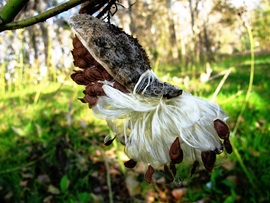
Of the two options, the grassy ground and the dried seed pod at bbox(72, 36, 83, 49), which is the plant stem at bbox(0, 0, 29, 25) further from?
the grassy ground

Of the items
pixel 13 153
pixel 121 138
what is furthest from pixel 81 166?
pixel 121 138

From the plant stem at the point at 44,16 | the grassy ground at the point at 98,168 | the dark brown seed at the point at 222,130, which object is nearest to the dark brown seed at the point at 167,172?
the dark brown seed at the point at 222,130

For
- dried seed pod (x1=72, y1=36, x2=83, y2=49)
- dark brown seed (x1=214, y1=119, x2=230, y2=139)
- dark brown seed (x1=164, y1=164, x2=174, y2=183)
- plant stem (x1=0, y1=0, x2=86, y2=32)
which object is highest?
plant stem (x1=0, y1=0, x2=86, y2=32)

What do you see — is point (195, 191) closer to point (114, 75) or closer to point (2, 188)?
point (2, 188)

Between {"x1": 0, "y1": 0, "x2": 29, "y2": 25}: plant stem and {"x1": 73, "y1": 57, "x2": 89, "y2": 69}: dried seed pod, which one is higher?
{"x1": 0, "y1": 0, "x2": 29, "y2": 25}: plant stem

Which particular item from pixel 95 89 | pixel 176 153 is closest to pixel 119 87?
pixel 95 89

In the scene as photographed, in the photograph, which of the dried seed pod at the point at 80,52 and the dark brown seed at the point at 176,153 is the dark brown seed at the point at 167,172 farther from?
the dried seed pod at the point at 80,52

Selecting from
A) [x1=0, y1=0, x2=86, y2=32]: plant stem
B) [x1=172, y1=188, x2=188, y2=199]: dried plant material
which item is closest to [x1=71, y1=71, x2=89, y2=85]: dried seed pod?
[x1=0, y1=0, x2=86, y2=32]: plant stem
